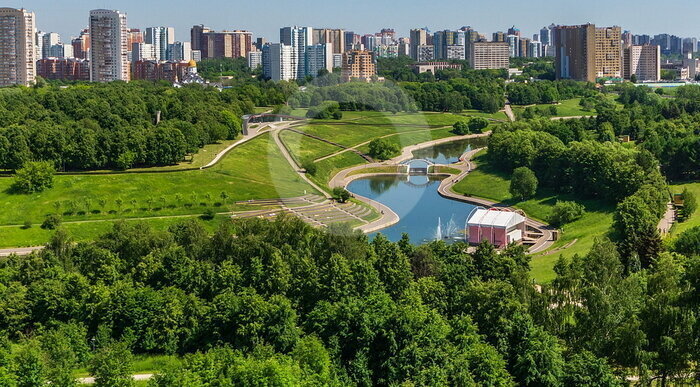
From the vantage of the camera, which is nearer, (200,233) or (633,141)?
(200,233)

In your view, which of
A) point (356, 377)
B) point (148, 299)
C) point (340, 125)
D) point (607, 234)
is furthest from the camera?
point (340, 125)

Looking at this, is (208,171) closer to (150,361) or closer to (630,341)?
(150,361)

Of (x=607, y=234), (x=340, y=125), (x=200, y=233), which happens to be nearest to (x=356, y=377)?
(x=200, y=233)

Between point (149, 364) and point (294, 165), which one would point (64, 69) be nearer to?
point (294, 165)

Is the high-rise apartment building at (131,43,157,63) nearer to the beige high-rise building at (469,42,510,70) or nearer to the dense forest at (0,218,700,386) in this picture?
the beige high-rise building at (469,42,510,70)

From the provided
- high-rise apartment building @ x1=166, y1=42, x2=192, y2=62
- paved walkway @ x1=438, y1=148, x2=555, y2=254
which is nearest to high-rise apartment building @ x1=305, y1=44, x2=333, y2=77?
paved walkway @ x1=438, y1=148, x2=555, y2=254

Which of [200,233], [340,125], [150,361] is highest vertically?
[340,125]

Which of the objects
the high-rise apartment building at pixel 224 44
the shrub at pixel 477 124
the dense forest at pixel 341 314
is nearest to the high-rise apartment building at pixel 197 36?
the high-rise apartment building at pixel 224 44
